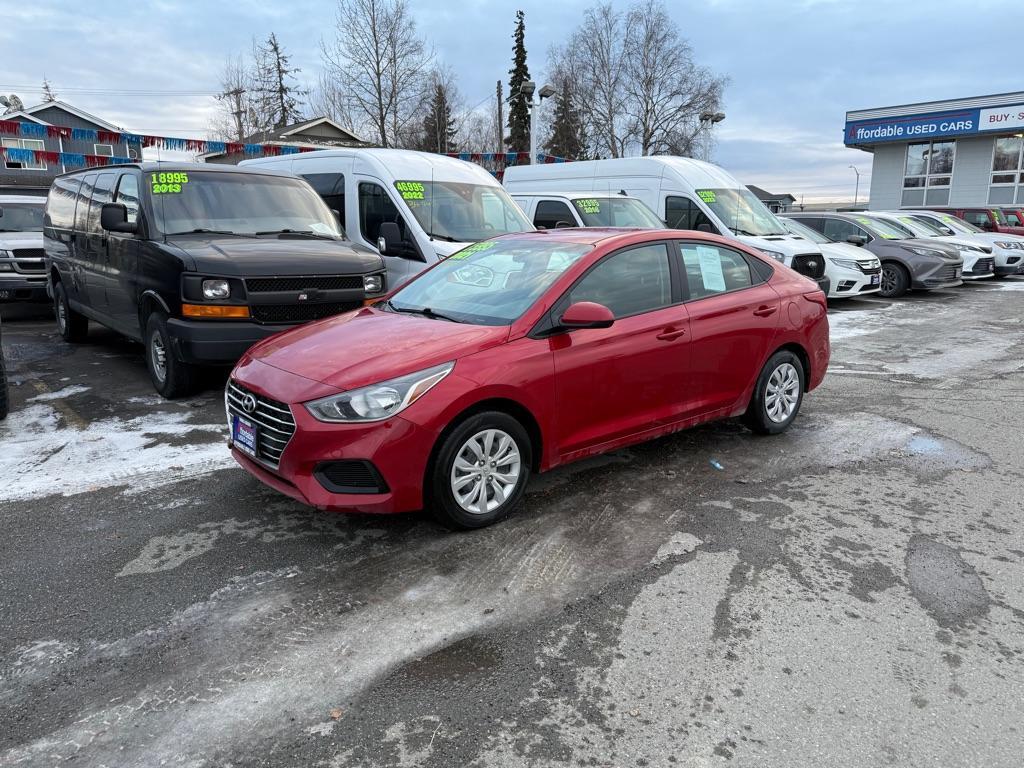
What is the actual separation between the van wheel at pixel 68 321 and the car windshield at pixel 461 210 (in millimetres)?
4115

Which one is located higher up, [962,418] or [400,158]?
[400,158]

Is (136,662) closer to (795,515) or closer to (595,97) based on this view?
(795,515)

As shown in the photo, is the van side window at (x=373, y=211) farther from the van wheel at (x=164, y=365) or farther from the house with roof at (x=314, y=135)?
the house with roof at (x=314, y=135)

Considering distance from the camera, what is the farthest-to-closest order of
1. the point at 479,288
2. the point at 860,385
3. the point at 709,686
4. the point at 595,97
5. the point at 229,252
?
the point at 595,97 → the point at 860,385 → the point at 229,252 → the point at 479,288 → the point at 709,686

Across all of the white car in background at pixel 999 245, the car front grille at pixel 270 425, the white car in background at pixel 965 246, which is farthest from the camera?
the white car in background at pixel 999 245

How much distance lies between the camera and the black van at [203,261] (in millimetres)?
5840

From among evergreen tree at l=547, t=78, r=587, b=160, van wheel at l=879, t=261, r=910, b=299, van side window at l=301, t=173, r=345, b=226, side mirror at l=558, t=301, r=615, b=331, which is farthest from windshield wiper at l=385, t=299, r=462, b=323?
evergreen tree at l=547, t=78, r=587, b=160

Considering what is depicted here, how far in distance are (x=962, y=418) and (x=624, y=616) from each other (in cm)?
455

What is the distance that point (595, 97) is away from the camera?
45.5 m

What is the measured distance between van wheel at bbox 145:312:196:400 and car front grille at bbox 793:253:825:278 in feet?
30.6

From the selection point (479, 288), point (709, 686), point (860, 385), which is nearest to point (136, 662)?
point (709, 686)

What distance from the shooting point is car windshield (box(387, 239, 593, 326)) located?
4.33 m

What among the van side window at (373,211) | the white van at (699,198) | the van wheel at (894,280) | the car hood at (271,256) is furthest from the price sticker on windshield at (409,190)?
the van wheel at (894,280)

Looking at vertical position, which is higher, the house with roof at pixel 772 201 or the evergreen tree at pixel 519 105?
the evergreen tree at pixel 519 105
